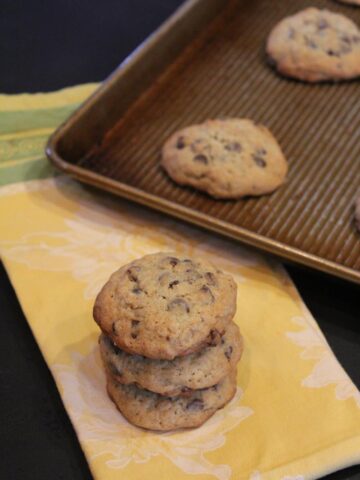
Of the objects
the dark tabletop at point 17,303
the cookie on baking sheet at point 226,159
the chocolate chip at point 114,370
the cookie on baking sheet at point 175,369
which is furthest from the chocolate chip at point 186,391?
the cookie on baking sheet at point 226,159

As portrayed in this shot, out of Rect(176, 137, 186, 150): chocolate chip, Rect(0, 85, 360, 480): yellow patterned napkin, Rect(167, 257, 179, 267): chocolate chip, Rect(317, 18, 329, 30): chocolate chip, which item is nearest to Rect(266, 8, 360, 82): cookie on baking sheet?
Rect(317, 18, 329, 30): chocolate chip

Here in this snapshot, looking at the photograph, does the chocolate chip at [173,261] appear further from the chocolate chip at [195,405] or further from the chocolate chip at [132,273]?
the chocolate chip at [195,405]

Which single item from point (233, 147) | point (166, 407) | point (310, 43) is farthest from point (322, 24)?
point (166, 407)

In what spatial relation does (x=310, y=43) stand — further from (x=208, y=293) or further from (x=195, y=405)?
(x=195, y=405)

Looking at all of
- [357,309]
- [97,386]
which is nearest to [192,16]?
[357,309]

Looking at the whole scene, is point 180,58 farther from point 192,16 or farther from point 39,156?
point 39,156

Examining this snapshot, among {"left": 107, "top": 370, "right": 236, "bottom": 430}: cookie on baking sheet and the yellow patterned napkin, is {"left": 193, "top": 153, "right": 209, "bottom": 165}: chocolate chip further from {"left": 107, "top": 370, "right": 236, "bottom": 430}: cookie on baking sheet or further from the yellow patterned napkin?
{"left": 107, "top": 370, "right": 236, "bottom": 430}: cookie on baking sheet

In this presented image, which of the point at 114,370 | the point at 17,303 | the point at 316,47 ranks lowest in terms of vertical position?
the point at 17,303
